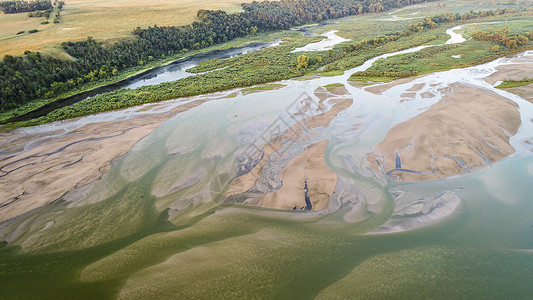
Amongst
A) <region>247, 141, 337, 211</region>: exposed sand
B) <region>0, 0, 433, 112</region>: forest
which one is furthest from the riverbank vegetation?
<region>247, 141, 337, 211</region>: exposed sand

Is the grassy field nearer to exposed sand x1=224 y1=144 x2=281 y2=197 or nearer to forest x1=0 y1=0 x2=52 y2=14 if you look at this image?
forest x1=0 y1=0 x2=52 y2=14

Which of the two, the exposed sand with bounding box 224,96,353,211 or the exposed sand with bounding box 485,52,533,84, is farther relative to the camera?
the exposed sand with bounding box 485,52,533,84

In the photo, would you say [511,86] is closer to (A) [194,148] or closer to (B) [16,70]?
(A) [194,148]

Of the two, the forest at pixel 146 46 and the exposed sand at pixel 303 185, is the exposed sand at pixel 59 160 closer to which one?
the forest at pixel 146 46

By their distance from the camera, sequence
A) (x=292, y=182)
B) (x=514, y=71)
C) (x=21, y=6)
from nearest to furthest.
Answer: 1. (x=292, y=182)
2. (x=514, y=71)
3. (x=21, y=6)

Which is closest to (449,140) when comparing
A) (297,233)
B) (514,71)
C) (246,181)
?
(297,233)

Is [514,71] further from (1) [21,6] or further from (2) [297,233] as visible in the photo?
(1) [21,6]
